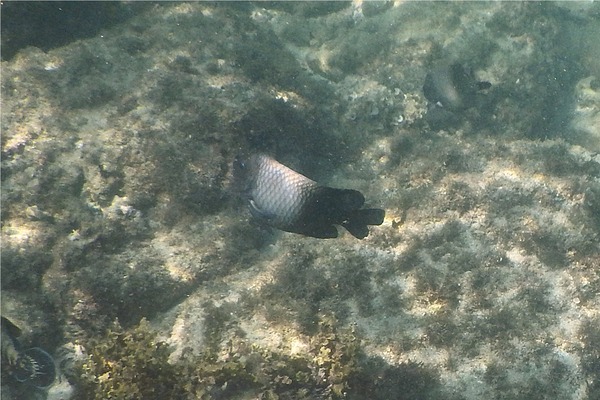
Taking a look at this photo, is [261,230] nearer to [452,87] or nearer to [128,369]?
[128,369]

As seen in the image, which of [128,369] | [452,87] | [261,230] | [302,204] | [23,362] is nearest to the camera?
[302,204]

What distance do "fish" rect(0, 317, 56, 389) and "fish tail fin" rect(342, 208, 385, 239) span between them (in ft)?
9.44

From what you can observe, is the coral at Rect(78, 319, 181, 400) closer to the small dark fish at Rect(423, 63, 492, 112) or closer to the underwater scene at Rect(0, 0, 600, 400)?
the underwater scene at Rect(0, 0, 600, 400)

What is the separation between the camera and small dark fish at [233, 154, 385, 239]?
308 cm

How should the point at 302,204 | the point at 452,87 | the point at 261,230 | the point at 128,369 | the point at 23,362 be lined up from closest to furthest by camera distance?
the point at 302,204
the point at 128,369
the point at 23,362
the point at 261,230
the point at 452,87

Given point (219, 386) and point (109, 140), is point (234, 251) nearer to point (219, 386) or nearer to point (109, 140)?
point (219, 386)

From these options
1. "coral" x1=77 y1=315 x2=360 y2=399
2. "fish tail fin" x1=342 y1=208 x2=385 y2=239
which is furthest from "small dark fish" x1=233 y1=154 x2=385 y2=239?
"coral" x1=77 y1=315 x2=360 y2=399

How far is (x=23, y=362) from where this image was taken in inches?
145

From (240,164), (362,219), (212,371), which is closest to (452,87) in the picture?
(362,219)

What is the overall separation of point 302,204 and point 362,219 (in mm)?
445

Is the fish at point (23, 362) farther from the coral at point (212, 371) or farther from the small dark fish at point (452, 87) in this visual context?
the small dark fish at point (452, 87)

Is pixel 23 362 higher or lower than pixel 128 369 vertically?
lower

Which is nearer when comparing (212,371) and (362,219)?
(362,219)

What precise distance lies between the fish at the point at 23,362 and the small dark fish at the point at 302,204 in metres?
2.31
